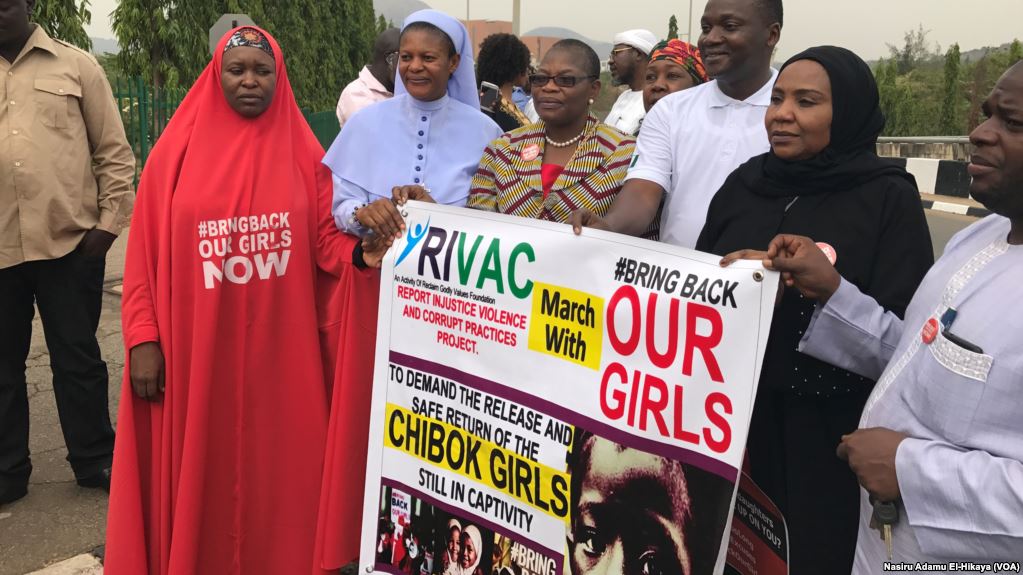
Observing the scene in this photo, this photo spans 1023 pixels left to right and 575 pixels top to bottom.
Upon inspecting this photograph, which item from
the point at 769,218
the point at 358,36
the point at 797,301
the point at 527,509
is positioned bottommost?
the point at 527,509

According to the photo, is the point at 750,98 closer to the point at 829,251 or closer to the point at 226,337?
the point at 829,251

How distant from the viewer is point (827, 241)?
7.42 feet

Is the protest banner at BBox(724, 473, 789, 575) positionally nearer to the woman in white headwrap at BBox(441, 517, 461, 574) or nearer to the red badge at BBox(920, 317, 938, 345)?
the red badge at BBox(920, 317, 938, 345)

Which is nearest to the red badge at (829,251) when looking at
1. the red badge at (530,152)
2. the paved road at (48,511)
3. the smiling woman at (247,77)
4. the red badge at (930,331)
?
the red badge at (930,331)

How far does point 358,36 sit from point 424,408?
35.8m

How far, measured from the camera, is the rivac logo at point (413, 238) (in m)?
2.89

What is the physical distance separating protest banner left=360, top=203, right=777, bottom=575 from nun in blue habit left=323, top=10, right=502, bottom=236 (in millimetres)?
349

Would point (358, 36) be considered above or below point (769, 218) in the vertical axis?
above

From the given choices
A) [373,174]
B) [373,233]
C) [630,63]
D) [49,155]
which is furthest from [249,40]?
[630,63]

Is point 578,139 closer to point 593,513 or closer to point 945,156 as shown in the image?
point 593,513

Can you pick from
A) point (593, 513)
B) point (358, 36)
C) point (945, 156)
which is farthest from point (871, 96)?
point (358, 36)

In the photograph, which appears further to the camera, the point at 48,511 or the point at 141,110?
the point at 141,110

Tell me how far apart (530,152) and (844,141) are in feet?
3.70

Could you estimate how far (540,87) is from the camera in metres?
3.09
